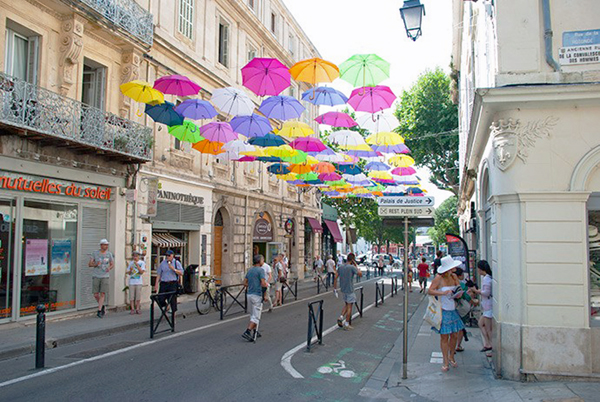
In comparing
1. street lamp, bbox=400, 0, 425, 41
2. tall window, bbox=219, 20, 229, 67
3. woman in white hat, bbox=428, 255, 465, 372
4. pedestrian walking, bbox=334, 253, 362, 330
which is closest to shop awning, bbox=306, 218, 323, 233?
tall window, bbox=219, 20, 229, 67

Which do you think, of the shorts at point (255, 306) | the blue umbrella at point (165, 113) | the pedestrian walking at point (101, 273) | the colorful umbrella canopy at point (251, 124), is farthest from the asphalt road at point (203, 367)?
the blue umbrella at point (165, 113)

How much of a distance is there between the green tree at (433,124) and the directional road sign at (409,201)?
81.1 feet

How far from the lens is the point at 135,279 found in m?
13.9

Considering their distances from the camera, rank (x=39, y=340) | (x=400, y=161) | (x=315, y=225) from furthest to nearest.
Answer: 1. (x=315, y=225)
2. (x=400, y=161)
3. (x=39, y=340)

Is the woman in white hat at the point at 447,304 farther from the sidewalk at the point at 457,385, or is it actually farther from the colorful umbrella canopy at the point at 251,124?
the colorful umbrella canopy at the point at 251,124

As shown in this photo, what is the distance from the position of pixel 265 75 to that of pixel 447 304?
6523mm

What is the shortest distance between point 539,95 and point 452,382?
13.9ft

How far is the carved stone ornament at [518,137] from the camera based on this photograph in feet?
23.0

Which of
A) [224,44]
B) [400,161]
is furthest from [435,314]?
[224,44]

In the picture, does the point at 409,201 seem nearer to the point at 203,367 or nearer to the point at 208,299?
the point at 203,367

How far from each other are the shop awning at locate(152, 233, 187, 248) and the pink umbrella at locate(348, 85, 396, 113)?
8.56 m

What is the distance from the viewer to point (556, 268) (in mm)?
6883

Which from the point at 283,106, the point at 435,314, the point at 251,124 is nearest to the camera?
the point at 435,314

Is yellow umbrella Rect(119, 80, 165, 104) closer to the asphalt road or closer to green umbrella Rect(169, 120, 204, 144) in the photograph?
green umbrella Rect(169, 120, 204, 144)
